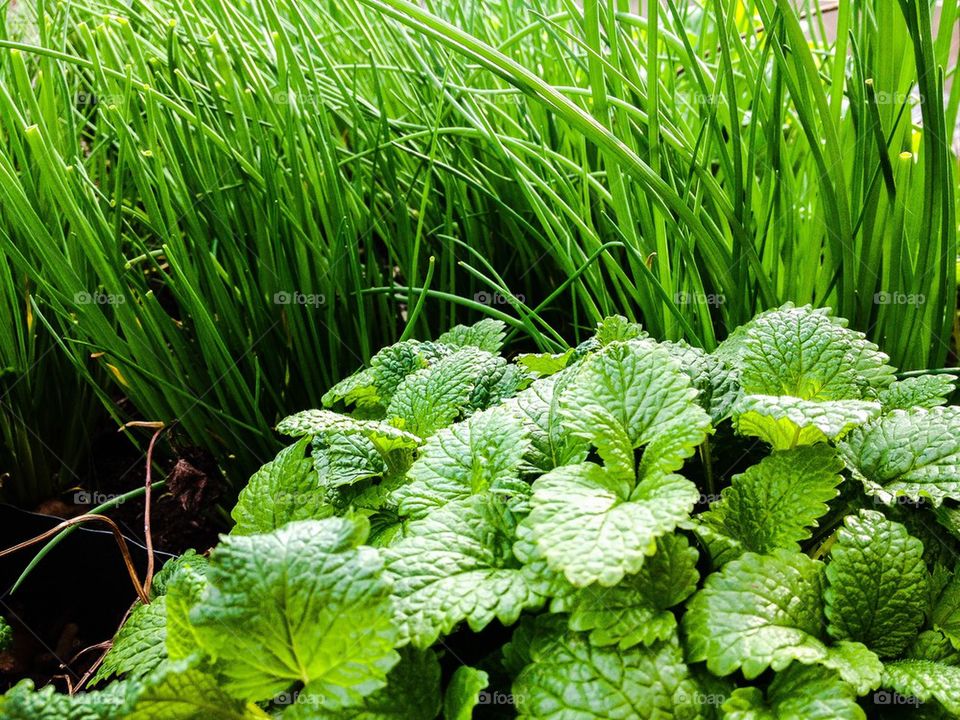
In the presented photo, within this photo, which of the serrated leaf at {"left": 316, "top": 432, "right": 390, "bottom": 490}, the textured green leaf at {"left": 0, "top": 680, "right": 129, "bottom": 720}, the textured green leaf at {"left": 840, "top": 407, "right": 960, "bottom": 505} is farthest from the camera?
the serrated leaf at {"left": 316, "top": 432, "right": 390, "bottom": 490}

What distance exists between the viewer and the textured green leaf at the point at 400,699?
476mm

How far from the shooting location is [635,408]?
0.58m

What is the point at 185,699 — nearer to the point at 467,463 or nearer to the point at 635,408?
the point at 467,463

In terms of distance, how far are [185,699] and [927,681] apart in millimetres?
469

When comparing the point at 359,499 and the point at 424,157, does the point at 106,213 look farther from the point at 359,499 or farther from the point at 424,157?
the point at 359,499

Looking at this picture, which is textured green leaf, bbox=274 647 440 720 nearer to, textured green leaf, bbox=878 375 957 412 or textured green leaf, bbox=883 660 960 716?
textured green leaf, bbox=883 660 960 716

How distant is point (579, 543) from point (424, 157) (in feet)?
→ 2.04

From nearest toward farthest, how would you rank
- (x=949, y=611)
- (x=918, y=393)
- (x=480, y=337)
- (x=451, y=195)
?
(x=949, y=611)
(x=918, y=393)
(x=480, y=337)
(x=451, y=195)

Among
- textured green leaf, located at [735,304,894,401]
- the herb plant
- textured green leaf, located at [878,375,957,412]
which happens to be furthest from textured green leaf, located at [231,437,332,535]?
textured green leaf, located at [878,375,957,412]

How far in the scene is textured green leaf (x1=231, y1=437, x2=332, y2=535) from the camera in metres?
0.65

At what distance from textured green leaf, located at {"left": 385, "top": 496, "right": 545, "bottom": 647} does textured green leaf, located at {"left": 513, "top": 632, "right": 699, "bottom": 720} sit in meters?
0.04

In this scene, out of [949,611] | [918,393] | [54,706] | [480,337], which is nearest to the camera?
[54,706]

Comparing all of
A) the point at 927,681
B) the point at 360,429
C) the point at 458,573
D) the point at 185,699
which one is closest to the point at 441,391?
the point at 360,429

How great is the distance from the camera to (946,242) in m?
0.76
